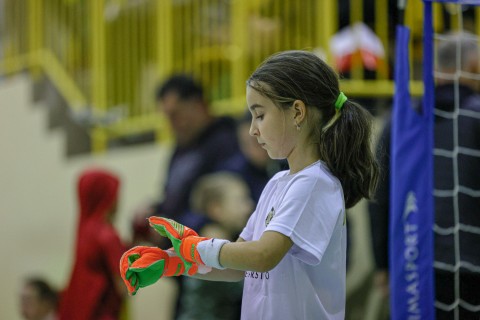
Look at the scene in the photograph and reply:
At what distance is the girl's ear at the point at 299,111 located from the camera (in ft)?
9.16

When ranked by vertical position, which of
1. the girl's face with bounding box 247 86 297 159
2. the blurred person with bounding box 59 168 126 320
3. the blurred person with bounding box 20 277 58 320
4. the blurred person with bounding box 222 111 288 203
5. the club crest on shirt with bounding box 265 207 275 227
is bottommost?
the blurred person with bounding box 20 277 58 320

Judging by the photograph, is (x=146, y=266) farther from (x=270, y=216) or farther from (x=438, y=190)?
(x=438, y=190)

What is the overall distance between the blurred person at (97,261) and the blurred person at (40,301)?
1244 mm

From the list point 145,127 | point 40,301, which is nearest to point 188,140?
point 145,127

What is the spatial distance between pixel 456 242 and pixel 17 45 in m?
7.05

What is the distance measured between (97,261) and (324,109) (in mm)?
3435

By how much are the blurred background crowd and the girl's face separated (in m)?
2.08

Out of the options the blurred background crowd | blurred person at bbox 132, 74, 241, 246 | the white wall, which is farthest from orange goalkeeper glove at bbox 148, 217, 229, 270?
the white wall

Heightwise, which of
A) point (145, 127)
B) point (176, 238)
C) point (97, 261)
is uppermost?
point (176, 238)

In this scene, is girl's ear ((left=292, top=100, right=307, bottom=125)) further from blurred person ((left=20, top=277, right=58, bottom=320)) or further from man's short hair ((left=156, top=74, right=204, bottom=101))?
blurred person ((left=20, top=277, right=58, bottom=320))

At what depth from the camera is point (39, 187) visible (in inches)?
369

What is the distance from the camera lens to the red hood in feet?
20.2

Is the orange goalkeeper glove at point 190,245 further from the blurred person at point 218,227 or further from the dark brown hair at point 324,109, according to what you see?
the blurred person at point 218,227

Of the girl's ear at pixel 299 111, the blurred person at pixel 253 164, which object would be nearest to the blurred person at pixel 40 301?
the blurred person at pixel 253 164
